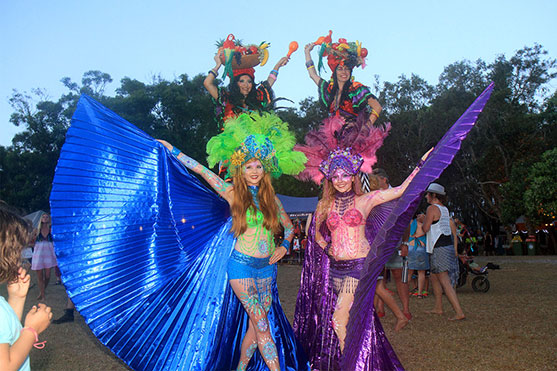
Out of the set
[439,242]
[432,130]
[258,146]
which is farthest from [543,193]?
[258,146]

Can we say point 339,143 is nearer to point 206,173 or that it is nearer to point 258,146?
point 258,146

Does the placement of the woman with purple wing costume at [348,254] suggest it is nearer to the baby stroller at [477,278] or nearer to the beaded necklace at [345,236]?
the beaded necklace at [345,236]

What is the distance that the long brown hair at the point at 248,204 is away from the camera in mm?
4020

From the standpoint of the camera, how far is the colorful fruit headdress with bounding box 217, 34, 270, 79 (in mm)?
5469

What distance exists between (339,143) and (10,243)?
2.91 metres

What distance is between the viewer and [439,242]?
24.6 feet

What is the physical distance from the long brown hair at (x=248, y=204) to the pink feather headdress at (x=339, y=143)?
1.65 ft

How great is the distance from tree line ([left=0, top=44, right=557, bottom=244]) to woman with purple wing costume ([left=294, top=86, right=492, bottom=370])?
18.9m

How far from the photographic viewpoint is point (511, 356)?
15.7ft

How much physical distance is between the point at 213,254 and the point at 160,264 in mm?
460

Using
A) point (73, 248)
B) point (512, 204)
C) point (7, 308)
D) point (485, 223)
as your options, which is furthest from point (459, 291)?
point (485, 223)

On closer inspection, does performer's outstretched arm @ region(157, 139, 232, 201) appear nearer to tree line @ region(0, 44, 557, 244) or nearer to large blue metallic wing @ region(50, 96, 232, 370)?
large blue metallic wing @ region(50, 96, 232, 370)

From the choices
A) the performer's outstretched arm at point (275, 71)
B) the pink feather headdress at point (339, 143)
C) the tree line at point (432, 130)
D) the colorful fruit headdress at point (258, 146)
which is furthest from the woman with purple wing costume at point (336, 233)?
the tree line at point (432, 130)

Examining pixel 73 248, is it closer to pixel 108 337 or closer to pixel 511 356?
pixel 108 337
